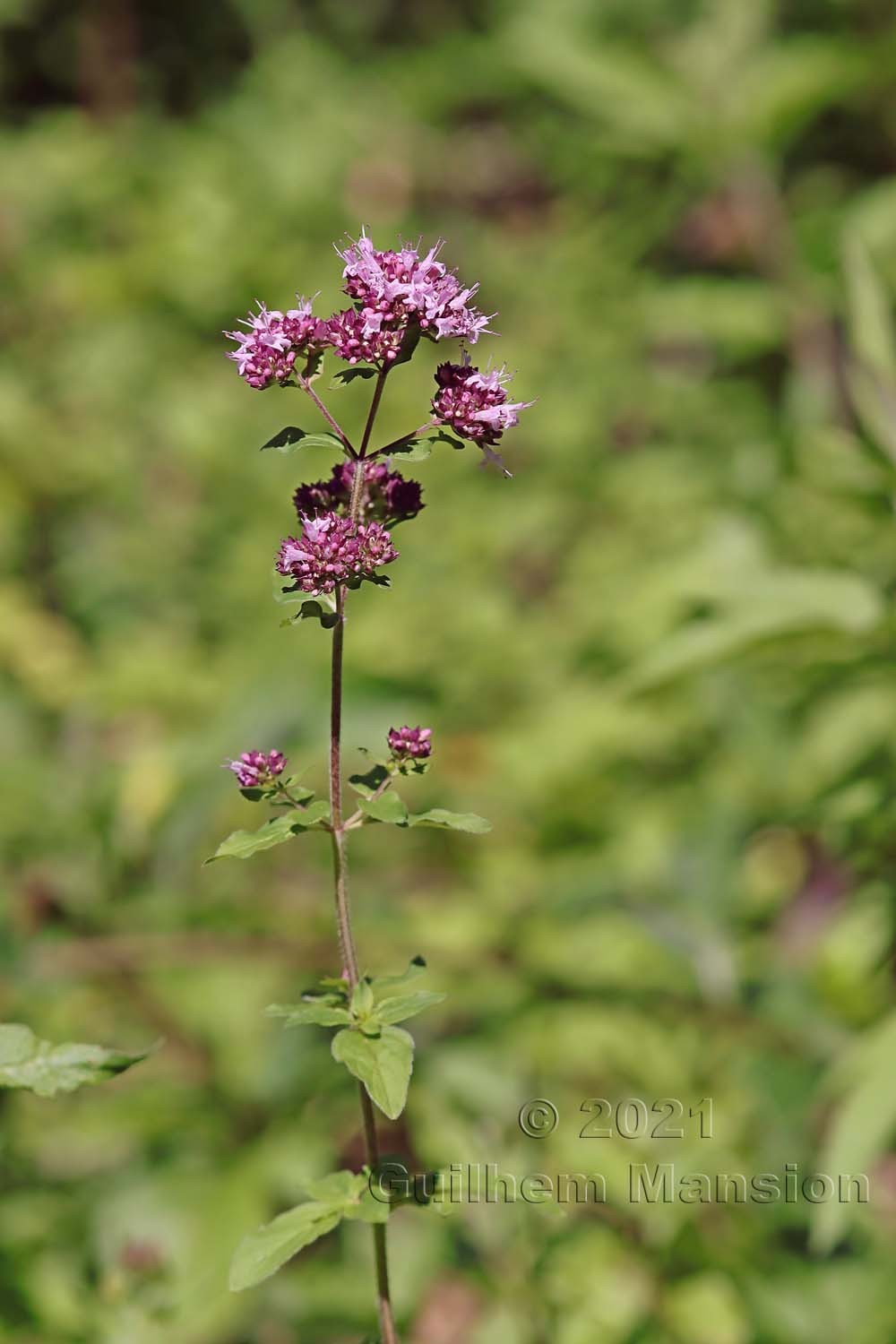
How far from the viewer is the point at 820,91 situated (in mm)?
3504

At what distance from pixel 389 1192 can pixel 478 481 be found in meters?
3.57

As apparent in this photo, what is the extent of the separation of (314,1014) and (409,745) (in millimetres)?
265

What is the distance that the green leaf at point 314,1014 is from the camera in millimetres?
1148

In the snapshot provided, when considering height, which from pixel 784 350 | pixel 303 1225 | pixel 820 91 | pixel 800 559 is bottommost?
pixel 303 1225

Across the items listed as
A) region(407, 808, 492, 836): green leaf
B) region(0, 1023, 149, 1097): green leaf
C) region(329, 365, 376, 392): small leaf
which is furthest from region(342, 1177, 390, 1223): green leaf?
region(329, 365, 376, 392): small leaf

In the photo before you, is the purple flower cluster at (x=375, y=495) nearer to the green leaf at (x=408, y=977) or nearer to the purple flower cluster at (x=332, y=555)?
the purple flower cluster at (x=332, y=555)

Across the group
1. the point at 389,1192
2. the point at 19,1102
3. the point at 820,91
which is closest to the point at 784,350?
the point at 820,91

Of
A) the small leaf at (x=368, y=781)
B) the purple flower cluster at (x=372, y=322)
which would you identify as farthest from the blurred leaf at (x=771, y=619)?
the purple flower cluster at (x=372, y=322)

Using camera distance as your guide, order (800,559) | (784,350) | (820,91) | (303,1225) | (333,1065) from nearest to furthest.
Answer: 1. (303,1225)
2. (333,1065)
3. (800,559)
4. (820,91)
5. (784,350)

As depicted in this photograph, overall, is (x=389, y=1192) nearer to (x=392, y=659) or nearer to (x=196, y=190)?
(x=392, y=659)

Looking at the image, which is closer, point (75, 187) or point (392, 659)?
point (392, 659)

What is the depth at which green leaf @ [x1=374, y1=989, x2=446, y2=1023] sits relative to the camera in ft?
3.83

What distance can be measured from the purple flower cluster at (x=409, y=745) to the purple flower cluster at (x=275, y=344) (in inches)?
13.9

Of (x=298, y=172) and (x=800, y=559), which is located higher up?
(x=298, y=172)
